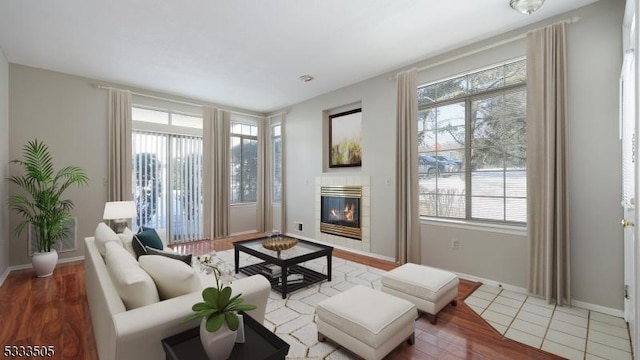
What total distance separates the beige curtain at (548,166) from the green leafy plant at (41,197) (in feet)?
18.5

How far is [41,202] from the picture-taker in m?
3.58

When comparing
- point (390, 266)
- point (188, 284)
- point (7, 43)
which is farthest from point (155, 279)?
point (7, 43)

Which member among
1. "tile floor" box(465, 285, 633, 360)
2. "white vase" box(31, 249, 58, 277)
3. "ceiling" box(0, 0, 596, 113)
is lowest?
"tile floor" box(465, 285, 633, 360)

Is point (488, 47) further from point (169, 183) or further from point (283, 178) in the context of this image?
point (169, 183)

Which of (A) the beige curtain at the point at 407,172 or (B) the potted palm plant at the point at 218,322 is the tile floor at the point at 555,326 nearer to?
(A) the beige curtain at the point at 407,172

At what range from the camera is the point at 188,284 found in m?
1.58

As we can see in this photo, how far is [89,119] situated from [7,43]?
1271mm

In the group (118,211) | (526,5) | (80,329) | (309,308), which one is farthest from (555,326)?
(118,211)

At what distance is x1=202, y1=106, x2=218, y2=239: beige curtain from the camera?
5559 millimetres

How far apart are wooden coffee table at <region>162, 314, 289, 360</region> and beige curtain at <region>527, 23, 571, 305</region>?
2.84 m

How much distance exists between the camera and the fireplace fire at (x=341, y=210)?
4.75 metres

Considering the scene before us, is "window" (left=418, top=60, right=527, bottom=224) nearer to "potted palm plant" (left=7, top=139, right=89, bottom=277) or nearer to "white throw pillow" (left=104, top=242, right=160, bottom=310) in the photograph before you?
"white throw pillow" (left=104, top=242, right=160, bottom=310)

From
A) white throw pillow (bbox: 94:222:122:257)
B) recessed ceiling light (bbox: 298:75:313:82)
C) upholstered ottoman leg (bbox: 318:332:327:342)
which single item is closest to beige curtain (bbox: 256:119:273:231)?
recessed ceiling light (bbox: 298:75:313:82)

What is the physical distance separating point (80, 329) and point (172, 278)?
5.09ft
